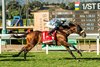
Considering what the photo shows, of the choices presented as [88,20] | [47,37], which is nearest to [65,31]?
[47,37]

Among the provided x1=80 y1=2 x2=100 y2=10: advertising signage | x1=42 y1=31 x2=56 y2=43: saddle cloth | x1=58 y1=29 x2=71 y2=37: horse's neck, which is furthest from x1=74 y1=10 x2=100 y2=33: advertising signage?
Answer: x1=42 y1=31 x2=56 y2=43: saddle cloth

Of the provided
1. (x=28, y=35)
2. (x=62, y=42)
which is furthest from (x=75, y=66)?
(x=28, y=35)

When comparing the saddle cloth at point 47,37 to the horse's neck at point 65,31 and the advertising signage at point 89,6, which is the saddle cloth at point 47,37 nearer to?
the horse's neck at point 65,31

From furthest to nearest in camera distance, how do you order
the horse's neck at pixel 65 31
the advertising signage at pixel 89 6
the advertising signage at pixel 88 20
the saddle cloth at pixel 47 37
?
the advertising signage at pixel 89 6 < the advertising signage at pixel 88 20 < the horse's neck at pixel 65 31 < the saddle cloth at pixel 47 37

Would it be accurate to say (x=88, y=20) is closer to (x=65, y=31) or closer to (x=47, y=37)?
(x=65, y=31)

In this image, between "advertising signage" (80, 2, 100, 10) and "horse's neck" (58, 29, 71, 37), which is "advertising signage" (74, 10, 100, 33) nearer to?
"advertising signage" (80, 2, 100, 10)

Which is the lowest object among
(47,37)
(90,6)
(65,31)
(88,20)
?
(88,20)

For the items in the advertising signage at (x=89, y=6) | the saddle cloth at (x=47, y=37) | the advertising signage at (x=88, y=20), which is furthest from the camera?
the advertising signage at (x=89, y=6)

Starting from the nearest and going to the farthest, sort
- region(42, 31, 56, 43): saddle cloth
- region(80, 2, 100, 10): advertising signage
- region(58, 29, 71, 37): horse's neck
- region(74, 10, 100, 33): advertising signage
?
region(42, 31, 56, 43): saddle cloth, region(58, 29, 71, 37): horse's neck, region(74, 10, 100, 33): advertising signage, region(80, 2, 100, 10): advertising signage

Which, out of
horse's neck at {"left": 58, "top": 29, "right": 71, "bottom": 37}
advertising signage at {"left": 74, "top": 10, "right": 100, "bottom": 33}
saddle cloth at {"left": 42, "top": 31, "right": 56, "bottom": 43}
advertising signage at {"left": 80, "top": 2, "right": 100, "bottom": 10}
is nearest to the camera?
saddle cloth at {"left": 42, "top": 31, "right": 56, "bottom": 43}

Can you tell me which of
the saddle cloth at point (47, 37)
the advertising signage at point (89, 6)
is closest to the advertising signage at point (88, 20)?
the advertising signage at point (89, 6)

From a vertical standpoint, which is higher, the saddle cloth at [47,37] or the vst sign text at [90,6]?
the vst sign text at [90,6]

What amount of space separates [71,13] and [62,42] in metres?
10.0

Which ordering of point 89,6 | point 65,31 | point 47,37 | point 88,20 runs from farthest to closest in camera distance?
1. point 89,6
2. point 88,20
3. point 65,31
4. point 47,37
